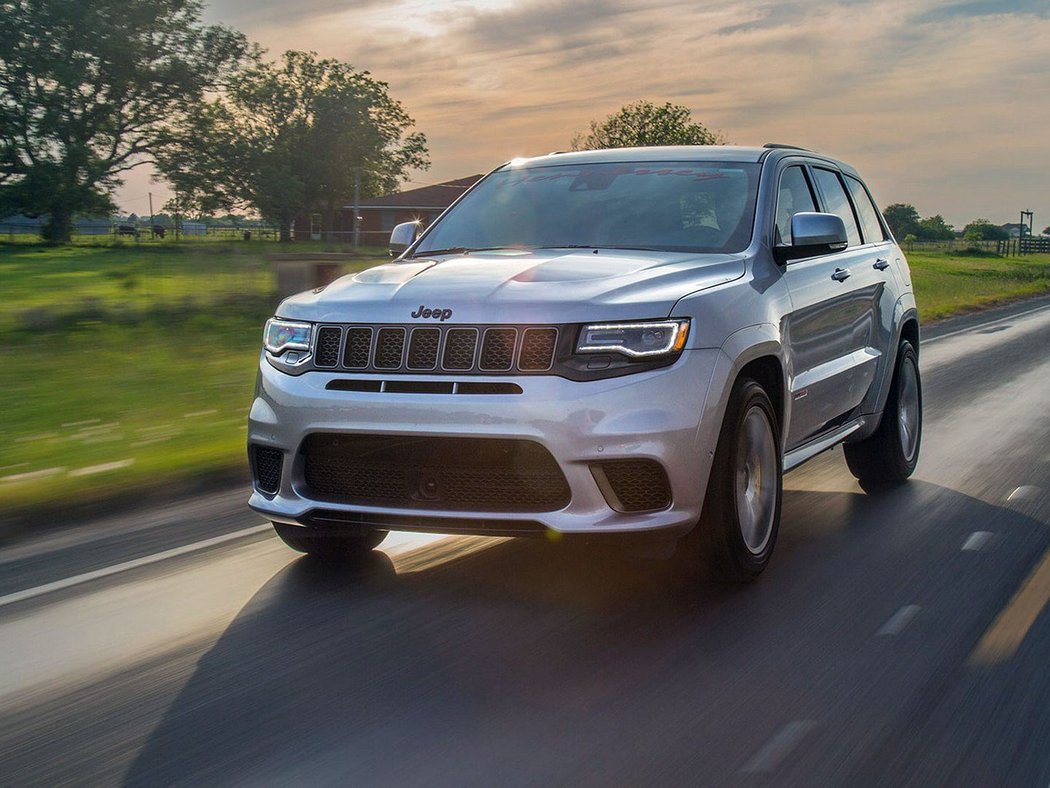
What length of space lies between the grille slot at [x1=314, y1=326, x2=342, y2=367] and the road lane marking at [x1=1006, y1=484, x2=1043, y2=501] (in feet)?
13.2

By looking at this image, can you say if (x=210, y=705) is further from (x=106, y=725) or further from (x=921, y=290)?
(x=921, y=290)

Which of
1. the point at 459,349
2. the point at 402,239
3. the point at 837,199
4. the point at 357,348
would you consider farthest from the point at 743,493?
the point at 837,199

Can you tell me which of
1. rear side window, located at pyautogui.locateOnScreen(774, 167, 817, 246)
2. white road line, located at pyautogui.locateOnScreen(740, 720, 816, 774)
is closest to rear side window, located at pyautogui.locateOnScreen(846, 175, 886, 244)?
rear side window, located at pyautogui.locateOnScreen(774, 167, 817, 246)

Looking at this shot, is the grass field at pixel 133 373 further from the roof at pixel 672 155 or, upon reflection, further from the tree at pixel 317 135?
the tree at pixel 317 135

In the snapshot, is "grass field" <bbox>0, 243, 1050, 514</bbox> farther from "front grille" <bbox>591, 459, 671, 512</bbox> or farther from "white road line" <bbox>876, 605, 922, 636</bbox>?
"white road line" <bbox>876, 605, 922, 636</bbox>

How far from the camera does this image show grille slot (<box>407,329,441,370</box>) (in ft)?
16.3

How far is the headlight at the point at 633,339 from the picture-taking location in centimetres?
486

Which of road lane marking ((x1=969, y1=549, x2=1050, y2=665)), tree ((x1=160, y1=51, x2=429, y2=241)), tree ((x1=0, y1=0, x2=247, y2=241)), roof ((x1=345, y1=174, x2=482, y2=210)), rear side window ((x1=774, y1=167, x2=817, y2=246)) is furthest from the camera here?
roof ((x1=345, y1=174, x2=482, y2=210))

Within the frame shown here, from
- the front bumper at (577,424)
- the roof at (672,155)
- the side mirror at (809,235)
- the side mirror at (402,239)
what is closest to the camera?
the front bumper at (577,424)

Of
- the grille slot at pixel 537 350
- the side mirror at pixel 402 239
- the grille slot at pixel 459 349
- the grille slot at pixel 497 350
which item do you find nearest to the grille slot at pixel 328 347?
the grille slot at pixel 459 349

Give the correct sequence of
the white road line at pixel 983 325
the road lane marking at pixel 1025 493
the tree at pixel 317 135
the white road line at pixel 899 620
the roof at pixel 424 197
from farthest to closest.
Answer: the roof at pixel 424 197
the tree at pixel 317 135
the white road line at pixel 983 325
the road lane marking at pixel 1025 493
the white road line at pixel 899 620

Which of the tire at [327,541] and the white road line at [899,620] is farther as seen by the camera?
the tire at [327,541]

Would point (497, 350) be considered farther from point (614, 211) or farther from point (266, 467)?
point (614, 211)

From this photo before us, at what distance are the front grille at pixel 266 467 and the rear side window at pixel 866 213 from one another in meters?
4.06
